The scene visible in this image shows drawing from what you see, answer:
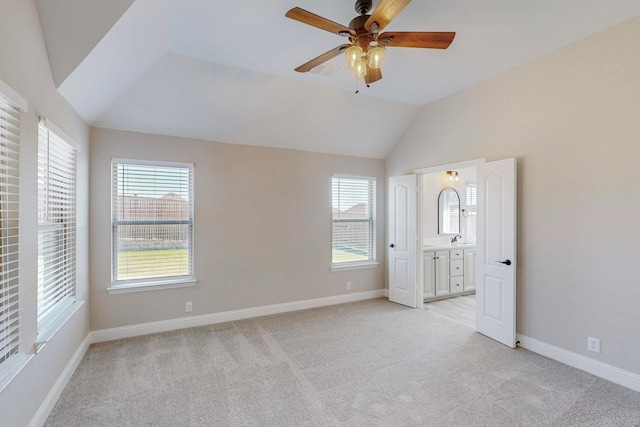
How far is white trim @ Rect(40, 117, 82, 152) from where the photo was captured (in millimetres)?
2147

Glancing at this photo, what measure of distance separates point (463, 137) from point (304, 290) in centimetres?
316

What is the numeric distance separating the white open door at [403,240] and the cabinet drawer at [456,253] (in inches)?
36.8

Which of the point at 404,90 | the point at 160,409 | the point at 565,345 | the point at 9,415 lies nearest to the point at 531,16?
the point at 404,90

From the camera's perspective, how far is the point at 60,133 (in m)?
2.41

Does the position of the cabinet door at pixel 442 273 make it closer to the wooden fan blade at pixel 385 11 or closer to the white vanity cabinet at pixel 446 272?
the white vanity cabinet at pixel 446 272

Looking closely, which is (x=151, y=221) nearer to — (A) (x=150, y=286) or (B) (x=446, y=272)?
(A) (x=150, y=286)

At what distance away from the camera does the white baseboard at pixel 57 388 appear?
2.02 meters

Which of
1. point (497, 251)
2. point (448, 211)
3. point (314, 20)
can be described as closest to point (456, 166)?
point (497, 251)

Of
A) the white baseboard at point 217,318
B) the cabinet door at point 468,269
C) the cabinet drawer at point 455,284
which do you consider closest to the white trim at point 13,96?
the white baseboard at point 217,318

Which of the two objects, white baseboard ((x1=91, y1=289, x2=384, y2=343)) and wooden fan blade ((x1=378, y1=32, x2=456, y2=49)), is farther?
white baseboard ((x1=91, y1=289, x2=384, y2=343))

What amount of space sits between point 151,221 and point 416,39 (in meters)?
3.48

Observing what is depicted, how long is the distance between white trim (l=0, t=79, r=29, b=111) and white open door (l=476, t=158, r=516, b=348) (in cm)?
414

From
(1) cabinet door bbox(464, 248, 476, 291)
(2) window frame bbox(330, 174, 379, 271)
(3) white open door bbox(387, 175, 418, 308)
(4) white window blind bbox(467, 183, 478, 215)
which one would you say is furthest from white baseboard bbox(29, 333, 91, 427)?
(4) white window blind bbox(467, 183, 478, 215)

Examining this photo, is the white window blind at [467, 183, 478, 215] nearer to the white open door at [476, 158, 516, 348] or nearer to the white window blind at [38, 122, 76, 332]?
the white open door at [476, 158, 516, 348]
